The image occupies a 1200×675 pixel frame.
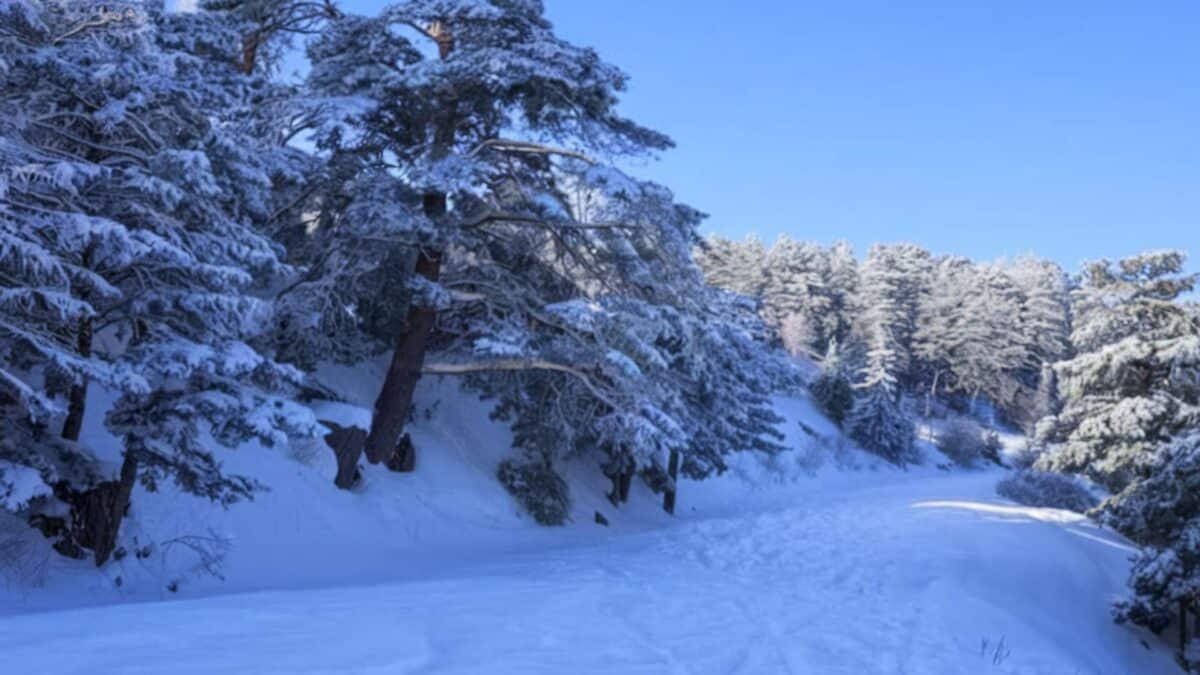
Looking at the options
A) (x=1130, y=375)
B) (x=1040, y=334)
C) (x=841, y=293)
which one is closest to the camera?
(x=1130, y=375)

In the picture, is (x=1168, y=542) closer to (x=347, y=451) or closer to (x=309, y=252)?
(x=347, y=451)

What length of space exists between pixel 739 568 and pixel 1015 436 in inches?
2383

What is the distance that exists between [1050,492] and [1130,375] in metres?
10.7

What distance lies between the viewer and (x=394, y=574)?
806cm

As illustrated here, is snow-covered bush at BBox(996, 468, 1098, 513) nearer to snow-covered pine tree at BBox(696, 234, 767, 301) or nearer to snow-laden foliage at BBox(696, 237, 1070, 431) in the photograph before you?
snow-laden foliage at BBox(696, 237, 1070, 431)

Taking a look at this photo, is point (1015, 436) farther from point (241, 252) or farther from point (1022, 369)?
point (241, 252)

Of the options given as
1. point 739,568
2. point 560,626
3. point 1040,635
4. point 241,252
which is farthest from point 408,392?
point 1040,635

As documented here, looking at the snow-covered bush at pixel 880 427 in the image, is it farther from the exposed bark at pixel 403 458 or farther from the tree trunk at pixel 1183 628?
the exposed bark at pixel 403 458

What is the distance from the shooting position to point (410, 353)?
11703 millimetres

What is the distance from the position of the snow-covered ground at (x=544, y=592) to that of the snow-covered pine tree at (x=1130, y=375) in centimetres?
164

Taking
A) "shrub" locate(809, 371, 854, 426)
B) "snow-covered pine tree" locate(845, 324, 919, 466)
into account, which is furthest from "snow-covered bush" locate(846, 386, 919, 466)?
"shrub" locate(809, 371, 854, 426)

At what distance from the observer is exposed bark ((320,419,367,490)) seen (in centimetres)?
1077

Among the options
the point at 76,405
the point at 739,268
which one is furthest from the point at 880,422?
the point at 76,405

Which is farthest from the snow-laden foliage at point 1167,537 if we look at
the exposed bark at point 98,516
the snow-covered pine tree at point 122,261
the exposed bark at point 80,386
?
the exposed bark at point 80,386
